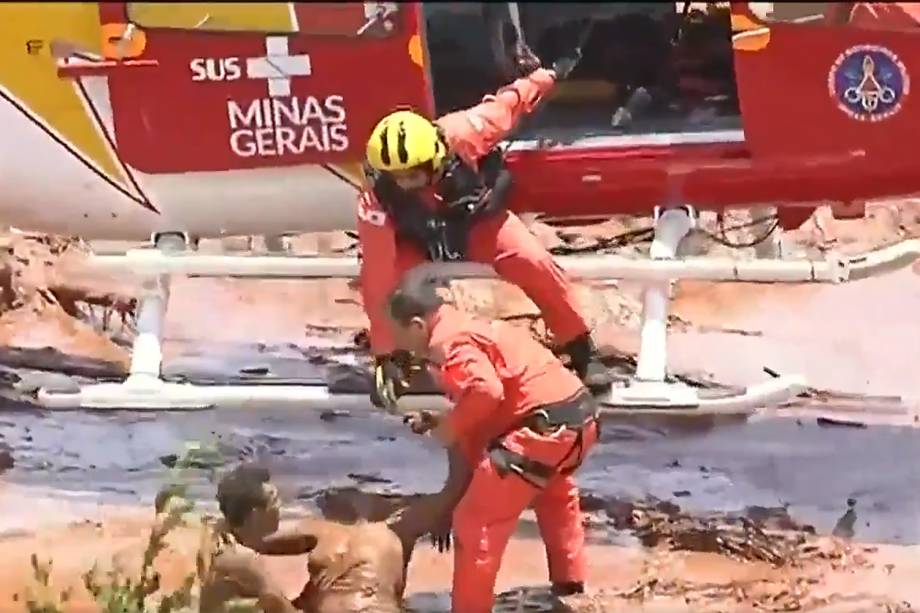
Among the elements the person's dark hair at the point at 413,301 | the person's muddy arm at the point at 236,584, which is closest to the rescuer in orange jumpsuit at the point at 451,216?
the person's dark hair at the point at 413,301

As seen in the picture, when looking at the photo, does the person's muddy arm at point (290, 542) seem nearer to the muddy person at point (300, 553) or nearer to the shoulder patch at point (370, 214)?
the muddy person at point (300, 553)

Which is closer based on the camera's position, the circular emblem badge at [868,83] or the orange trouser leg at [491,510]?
the orange trouser leg at [491,510]

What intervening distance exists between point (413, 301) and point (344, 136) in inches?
19.5

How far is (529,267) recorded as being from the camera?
247 cm

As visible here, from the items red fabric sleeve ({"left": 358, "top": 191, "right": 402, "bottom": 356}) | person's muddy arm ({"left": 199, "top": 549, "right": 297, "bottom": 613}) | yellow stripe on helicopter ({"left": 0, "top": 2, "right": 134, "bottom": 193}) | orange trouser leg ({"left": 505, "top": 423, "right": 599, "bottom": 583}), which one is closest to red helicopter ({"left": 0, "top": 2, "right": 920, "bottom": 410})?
yellow stripe on helicopter ({"left": 0, "top": 2, "right": 134, "bottom": 193})

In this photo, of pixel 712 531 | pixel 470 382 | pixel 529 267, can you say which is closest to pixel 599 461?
pixel 712 531

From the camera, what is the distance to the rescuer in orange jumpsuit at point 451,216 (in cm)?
236

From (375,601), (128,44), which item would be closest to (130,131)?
(128,44)

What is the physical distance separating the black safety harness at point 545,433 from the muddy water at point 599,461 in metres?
0.33

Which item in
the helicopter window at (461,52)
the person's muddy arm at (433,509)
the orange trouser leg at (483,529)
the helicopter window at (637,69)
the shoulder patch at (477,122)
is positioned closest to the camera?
the orange trouser leg at (483,529)

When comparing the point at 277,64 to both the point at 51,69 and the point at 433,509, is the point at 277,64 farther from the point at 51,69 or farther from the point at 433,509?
the point at 433,509

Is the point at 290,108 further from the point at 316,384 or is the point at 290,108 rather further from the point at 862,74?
the point at 862,74

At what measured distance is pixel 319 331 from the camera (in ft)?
9.52

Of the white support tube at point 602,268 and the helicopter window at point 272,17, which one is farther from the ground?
the helicopter window at point 272,17
